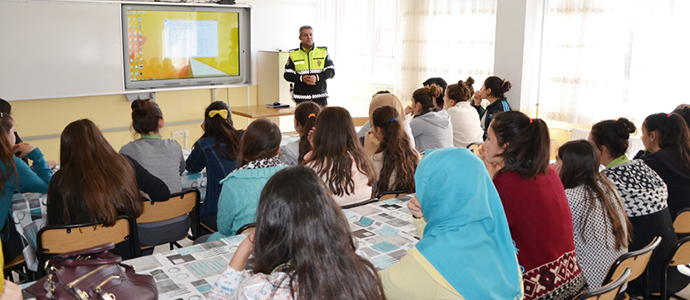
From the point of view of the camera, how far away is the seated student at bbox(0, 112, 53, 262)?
245 cm

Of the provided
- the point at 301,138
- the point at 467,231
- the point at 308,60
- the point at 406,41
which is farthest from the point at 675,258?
the point at 406,41

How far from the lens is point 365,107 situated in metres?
7.68

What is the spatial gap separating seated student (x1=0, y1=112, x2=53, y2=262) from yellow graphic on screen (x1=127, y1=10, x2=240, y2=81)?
130 inches

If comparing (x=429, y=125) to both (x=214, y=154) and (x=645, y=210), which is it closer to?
(x=214, y=154)

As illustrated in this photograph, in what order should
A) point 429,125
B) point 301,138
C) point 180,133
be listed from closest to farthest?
point 301,138, point 429,125, point 180,133

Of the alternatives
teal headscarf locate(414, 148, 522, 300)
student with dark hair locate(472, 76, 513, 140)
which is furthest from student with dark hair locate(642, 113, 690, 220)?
student with dark hair locate(472, 76, 513, 140)

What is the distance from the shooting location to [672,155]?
2764mm

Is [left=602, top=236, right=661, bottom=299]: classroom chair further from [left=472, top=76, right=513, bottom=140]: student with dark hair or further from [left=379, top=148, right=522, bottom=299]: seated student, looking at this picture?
[left=472, top=76, right=513, bottom=140]: student with dark hair

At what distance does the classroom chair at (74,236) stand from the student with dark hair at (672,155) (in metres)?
2.69

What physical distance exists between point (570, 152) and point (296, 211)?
1.42 meters

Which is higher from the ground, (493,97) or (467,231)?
(493,97)

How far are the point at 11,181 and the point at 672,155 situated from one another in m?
3.33

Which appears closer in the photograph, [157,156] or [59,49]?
[157,156]

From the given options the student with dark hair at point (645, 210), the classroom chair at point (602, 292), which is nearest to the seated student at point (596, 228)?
the student with dark hair at point (645, 210)
